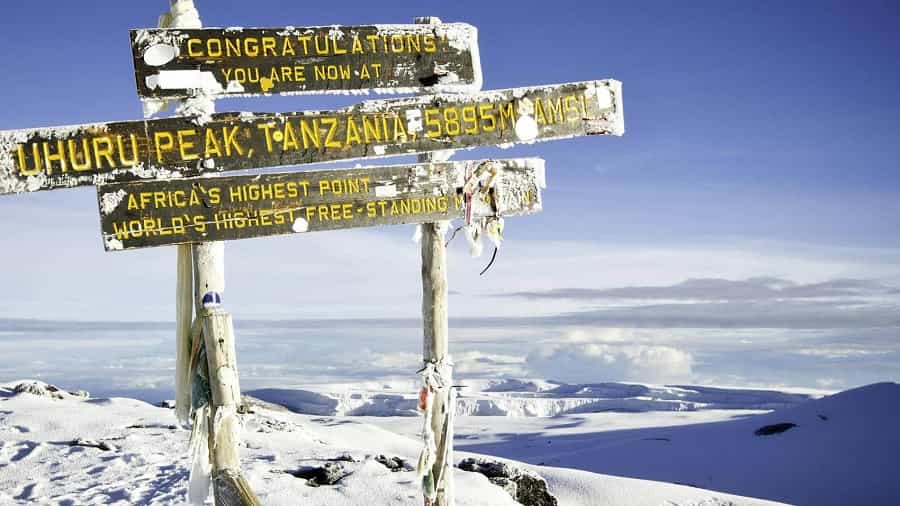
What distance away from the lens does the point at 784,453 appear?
14.1 meters

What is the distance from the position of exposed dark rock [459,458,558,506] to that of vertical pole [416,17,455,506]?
8.93 ft

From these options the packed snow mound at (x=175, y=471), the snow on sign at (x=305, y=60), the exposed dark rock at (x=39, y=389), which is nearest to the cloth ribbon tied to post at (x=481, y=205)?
the snow on sign at (x=305, y=60)

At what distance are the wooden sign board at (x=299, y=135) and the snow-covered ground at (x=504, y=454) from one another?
3135 millimetres

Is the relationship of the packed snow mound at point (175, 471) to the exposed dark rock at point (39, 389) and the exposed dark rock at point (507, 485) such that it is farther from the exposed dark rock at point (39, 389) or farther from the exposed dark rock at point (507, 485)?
the exposed dark rock at point (39, 389)

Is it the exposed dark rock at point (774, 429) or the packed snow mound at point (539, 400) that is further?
Result: the packed snow mound at point (539, 400)

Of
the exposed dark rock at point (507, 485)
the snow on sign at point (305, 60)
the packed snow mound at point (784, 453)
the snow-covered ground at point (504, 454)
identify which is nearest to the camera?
the snow on sign at point (305, 60)

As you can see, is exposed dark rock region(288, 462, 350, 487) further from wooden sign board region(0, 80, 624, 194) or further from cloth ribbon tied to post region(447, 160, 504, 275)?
wooden sign board region(0, 80, 624, 194)

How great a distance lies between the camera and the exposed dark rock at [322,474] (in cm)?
757

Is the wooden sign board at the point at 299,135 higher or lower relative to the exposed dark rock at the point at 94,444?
higher

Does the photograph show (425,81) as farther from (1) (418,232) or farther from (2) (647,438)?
(2) (647,438)

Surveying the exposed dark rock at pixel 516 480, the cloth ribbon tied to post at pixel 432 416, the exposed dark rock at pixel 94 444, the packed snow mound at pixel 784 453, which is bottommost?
the packed snow mound at pixel 784 453

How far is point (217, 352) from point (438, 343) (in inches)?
65.0

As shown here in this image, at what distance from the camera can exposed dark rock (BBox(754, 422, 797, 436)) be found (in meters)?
15.1

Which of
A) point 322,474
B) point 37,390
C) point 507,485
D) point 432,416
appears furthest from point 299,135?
point 37,390
